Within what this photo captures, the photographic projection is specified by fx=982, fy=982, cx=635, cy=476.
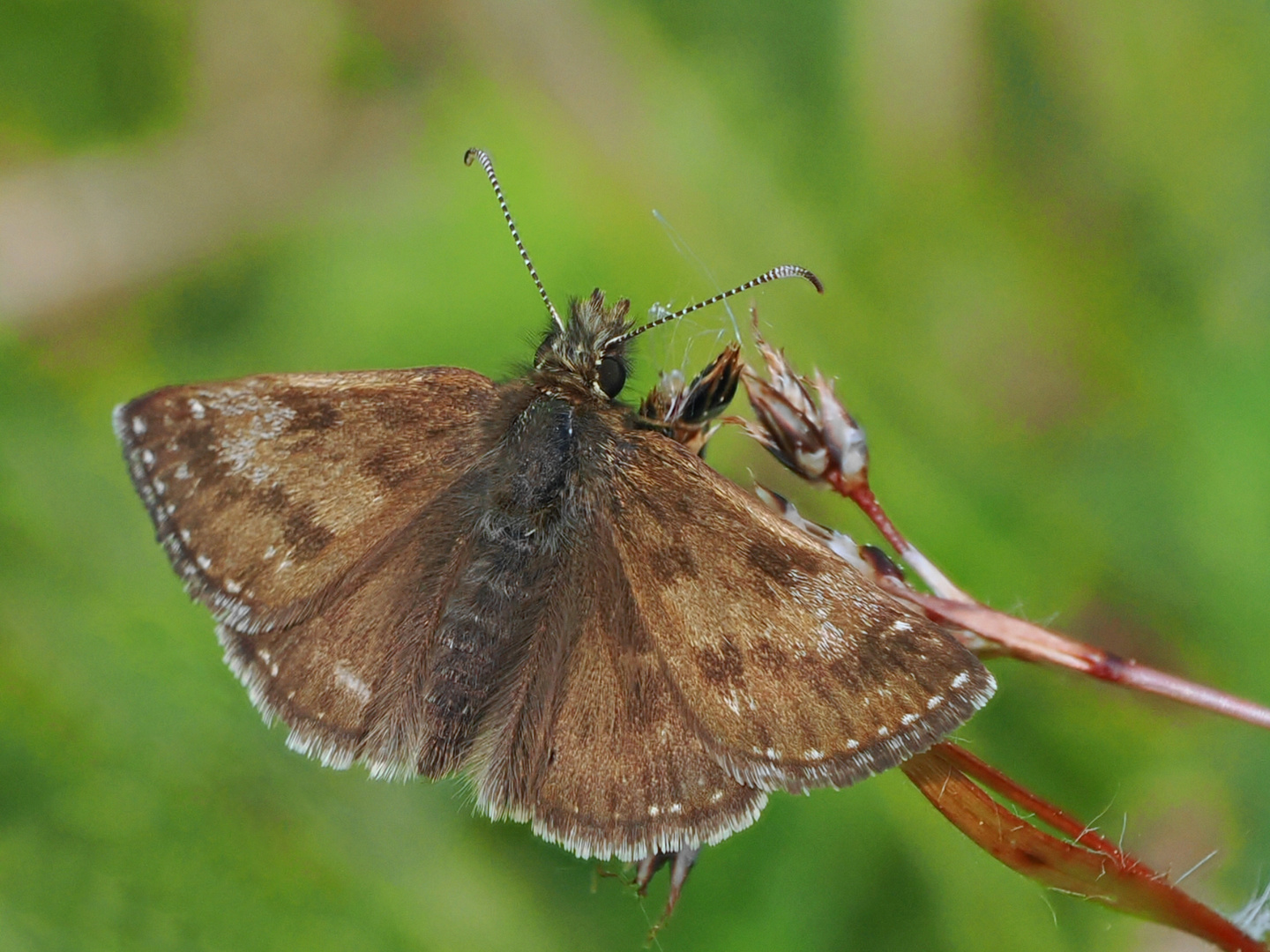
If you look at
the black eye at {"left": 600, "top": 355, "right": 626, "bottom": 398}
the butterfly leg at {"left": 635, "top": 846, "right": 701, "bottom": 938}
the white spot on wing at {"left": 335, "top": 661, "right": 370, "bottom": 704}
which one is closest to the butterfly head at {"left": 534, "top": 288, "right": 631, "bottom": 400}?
the black eye at {"left": 600, "top": 355, "right": 626, "bottom": 398}

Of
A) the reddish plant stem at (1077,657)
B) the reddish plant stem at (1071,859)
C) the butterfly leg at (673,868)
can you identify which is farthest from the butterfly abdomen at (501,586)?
the reddish plant stem at (1071,859)

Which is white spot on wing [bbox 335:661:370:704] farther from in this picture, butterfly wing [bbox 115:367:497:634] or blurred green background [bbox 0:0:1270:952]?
blurred green background [bbox 0:0:1270:952]

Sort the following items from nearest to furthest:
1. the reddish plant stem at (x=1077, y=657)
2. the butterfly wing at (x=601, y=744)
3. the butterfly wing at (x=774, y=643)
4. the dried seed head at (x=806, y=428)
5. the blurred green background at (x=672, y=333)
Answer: the reddish plant stem at (x=1077, y=657) → the butterfly wing at (x=774, y=643) → the butterfly wing at (x=601, y=744) → the dried seed head at (x=806, y=428) → the blurred green background at (x=672, y=333)

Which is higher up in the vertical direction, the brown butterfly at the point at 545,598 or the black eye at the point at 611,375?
the black eye at the point at 611,375

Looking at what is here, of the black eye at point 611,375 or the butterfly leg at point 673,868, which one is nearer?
the butterfly leg at point 673,868

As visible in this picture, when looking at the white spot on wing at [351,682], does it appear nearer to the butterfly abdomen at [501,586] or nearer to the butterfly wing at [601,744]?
the butterfly abdomen at [501,586]

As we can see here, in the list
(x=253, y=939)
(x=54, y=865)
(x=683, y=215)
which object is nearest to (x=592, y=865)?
(x=253, y=939)
